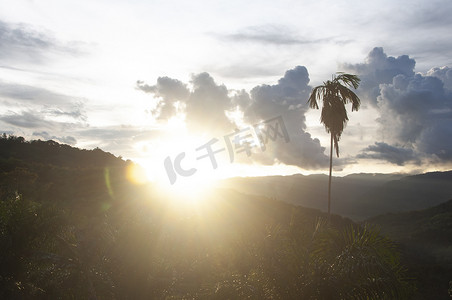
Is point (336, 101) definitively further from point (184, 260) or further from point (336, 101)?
point (184, 260)

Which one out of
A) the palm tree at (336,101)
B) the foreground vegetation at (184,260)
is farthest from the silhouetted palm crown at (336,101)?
the foreground vegetation at (184,260)

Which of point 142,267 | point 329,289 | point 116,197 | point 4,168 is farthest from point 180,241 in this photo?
point 4,168

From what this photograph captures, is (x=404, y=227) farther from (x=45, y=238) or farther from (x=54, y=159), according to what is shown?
(x=45, y=238)

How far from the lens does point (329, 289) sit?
25.3ft

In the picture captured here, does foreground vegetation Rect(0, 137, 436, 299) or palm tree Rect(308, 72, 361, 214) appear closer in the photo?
foreground vegetation Rect(0, 137, 436, 299)

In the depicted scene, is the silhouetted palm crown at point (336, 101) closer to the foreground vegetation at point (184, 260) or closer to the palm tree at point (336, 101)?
the palm tree at point (336, 101)

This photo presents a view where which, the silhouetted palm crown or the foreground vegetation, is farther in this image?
the silhouetted palm crown

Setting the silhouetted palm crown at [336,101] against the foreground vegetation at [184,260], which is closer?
the foreground vegetation at [184,260]

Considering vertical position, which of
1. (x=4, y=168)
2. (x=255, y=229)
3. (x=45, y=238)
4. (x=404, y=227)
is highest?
(x=4, y=168)

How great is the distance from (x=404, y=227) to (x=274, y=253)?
125 metres

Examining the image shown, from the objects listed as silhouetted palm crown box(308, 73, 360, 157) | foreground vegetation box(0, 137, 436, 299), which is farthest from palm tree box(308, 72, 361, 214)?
foreground vegetation box(0, 137, 436, 299)

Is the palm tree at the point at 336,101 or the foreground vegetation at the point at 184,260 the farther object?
the palm tree at the point at 336,101

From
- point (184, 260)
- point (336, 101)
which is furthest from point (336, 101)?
point (184, 260)

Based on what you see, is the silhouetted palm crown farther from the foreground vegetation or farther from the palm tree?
the foreground vegetation
